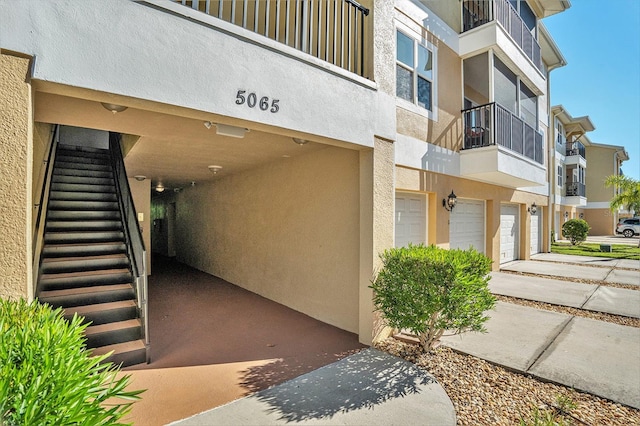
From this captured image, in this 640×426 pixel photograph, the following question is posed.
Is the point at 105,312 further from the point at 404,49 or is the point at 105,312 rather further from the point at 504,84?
the point at 504,84

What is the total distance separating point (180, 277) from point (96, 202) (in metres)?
4.00

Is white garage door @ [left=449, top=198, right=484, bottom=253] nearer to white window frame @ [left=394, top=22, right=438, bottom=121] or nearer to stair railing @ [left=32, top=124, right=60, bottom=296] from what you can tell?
Result: white window frame @ [left=394, top=22, right=438, bottom=121]

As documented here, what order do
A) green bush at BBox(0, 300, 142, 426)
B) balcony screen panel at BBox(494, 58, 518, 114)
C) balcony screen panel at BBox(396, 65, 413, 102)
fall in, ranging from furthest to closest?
balcony screen panel at BBox(494, 58, 518, 114) < balcony screen panel at BBox(396, 65, 413, 102) < green bush at BBox(0, 300, 142, 426)

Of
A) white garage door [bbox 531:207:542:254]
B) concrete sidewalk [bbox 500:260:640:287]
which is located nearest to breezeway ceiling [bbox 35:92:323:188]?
concrete sidewalk [bbox 500:260:640:287]

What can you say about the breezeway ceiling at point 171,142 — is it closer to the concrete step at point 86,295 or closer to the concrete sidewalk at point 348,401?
Answer: the concrete step at point 86,295

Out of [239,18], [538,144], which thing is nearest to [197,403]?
[239,18]

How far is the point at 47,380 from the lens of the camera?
4.61ft

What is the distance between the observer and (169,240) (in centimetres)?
1501

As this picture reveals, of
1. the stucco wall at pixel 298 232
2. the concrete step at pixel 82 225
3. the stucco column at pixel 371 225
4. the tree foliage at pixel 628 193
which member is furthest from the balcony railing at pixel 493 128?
the tree foliage at pixel 628 193

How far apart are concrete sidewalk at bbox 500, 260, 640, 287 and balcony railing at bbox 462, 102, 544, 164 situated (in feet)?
14.1

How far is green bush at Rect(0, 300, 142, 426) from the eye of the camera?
1276 millimetres

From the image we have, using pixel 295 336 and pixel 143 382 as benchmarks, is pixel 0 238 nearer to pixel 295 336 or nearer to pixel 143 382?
pixel 143 382

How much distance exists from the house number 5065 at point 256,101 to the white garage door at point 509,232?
10630 millimetres

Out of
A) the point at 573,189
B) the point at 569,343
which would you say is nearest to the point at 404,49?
the point at 569,343
